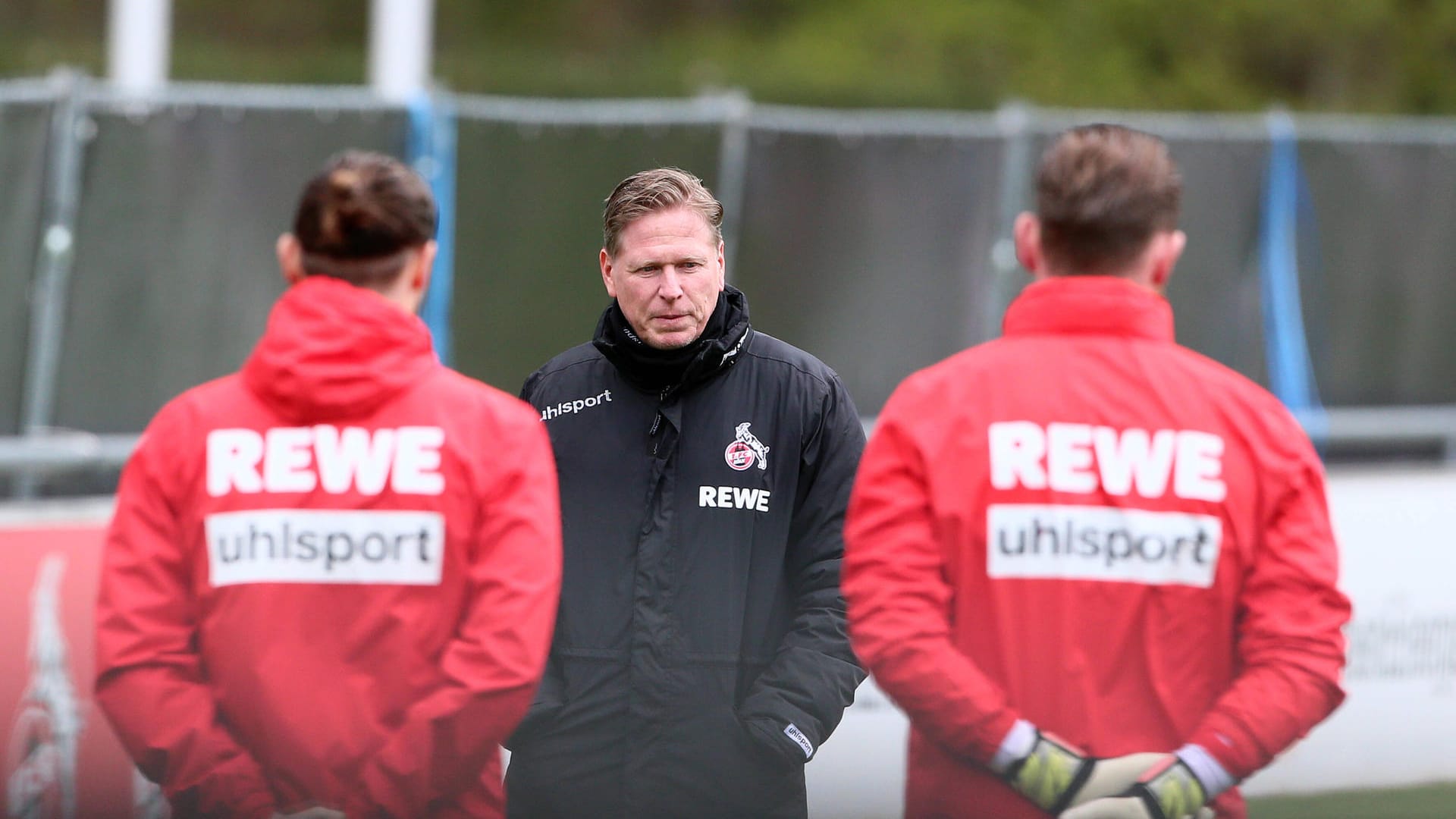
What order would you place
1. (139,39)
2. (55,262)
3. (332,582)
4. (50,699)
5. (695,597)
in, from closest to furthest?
(332,582), (695,597), (50,699), (55,262), (139,39)

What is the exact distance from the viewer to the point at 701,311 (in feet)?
11.2

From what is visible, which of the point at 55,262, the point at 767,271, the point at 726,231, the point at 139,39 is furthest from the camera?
the point at 139,39

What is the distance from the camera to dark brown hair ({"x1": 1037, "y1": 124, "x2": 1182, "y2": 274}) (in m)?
2.73

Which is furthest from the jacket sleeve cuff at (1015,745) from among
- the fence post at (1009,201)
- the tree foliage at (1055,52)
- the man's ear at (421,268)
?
the tree foliage at (1055,52)

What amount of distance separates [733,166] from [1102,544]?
5194 mm

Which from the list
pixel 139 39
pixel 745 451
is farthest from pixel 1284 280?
pixel 745 451

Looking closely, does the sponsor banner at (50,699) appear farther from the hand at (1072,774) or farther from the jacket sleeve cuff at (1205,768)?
the jacket sleeve cuff at (1205,768)

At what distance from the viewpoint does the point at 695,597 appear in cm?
335

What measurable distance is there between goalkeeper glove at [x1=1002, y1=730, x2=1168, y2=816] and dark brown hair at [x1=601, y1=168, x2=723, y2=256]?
122 cm

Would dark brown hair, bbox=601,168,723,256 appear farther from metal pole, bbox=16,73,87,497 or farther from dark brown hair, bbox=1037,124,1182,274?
metal pole, bbox=16,73,87,497

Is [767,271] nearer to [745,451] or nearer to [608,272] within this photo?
[608,272]

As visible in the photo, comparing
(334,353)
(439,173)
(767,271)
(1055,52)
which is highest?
(1055,52)

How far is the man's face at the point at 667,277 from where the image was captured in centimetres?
338

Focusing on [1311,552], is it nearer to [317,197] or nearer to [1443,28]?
[317,197]
